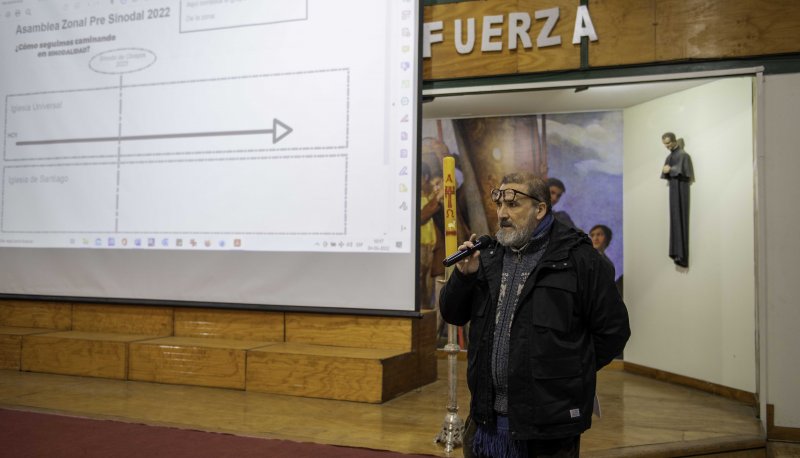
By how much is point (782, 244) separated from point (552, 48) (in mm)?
1737

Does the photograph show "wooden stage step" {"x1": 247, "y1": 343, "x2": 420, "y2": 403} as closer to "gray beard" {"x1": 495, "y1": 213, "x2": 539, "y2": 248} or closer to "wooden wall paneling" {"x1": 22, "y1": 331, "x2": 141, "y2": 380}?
"wooden wall paneling" {"x1": 22, "y1": 331, "x2": 141, "y2": 380}

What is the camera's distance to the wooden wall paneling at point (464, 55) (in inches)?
167

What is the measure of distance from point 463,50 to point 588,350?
272cm

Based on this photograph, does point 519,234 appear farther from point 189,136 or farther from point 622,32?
point 189,136

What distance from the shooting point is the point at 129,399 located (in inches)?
152

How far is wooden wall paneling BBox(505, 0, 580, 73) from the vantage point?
409cm

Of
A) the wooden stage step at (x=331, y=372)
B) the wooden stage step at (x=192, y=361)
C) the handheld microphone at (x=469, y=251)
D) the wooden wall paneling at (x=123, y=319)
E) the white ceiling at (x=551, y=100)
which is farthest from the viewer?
the white ceiling at (x=551, y=100)

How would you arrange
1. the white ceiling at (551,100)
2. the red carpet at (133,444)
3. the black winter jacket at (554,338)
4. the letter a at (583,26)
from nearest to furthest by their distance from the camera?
the black winter jacket at (554,338), the red carpet at (133,444), the letter a at (583,26), the white ceiling at (551,100)

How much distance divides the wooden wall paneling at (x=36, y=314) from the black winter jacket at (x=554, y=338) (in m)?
3.97

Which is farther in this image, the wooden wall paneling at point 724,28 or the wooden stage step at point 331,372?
the wooden stage step at point 331,372

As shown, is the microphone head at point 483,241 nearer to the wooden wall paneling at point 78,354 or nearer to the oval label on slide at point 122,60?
the wooden wall paneling at point 78,354

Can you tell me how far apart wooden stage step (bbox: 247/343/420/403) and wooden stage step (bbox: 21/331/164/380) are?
38.8 inches

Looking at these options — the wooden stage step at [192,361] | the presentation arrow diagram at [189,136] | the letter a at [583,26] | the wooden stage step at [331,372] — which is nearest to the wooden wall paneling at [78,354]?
the wooden stage step at [192,361]

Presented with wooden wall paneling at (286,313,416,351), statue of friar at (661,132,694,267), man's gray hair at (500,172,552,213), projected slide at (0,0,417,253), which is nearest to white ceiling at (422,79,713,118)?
statue of friar at (661,132,694,267)
